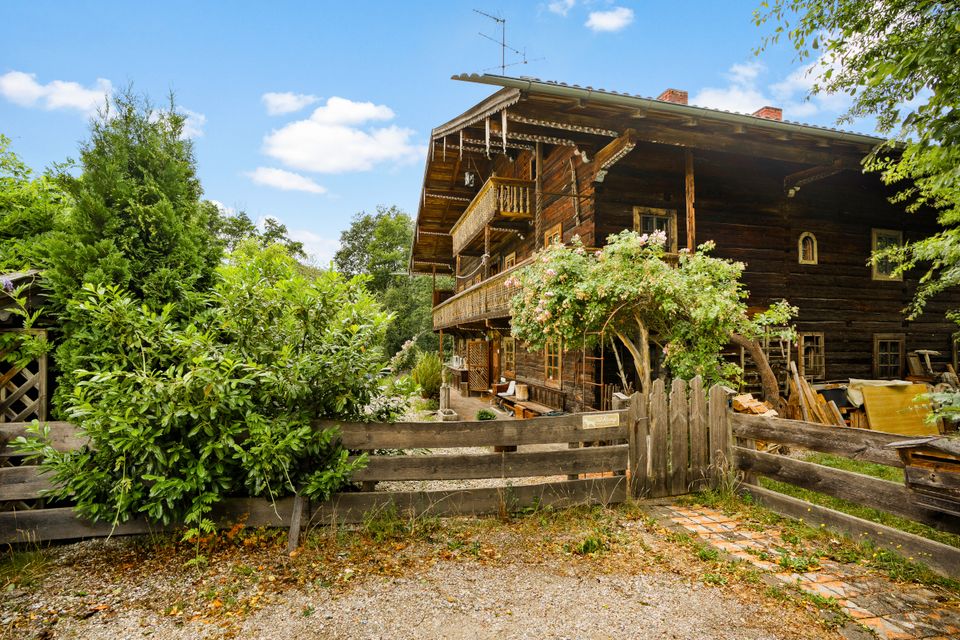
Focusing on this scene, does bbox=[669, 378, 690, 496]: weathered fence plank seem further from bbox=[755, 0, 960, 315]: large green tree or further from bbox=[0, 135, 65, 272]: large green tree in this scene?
bbox=[0, 135, 65, 272]: large green tree

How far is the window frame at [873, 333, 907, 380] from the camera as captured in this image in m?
14.4

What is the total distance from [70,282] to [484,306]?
33.7 feet

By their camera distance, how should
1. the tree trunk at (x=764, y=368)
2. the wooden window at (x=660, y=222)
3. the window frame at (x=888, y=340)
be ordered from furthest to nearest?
the window frame at (x=888, y=340) < the wooden window at (x=660, y=222) < the tree trunk at (x=764, y=368)

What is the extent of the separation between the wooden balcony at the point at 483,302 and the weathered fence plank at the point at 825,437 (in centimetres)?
610

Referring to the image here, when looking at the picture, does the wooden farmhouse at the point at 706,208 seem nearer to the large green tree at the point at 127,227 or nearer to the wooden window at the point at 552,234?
the wooden window at the point at 552,234

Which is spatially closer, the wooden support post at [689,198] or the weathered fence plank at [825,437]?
the weathered fence plank at [825,437]

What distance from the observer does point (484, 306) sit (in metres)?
14.0

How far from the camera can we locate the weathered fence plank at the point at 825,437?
13.4 ft

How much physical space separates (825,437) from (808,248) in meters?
11.9

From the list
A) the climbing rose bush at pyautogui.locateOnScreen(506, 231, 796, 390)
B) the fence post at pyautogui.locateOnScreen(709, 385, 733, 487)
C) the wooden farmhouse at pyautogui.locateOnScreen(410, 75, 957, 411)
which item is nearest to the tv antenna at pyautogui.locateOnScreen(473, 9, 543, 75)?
the wooden farmhouse at pyautogui.locateOnScreen(410, 75, 957, 411)

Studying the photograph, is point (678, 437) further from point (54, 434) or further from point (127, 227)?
point (127, 227)

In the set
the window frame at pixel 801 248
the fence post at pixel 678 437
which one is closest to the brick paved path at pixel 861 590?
the fence post at pixel 678 437

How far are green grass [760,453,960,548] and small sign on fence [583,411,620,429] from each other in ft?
7.50

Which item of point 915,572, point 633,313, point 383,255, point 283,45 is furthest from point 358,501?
point 383,255
